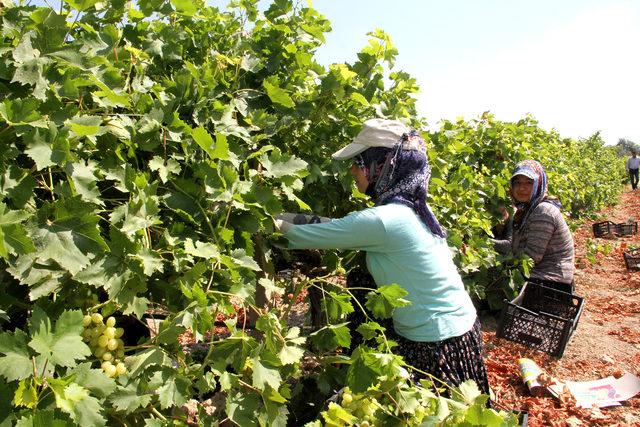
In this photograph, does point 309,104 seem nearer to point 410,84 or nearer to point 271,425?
point 410,84

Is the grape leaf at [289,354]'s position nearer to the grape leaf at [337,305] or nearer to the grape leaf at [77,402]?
the grape leaf at [337,305]

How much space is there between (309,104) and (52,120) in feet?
4.80

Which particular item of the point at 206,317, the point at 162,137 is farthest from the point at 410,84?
the point at 206,317

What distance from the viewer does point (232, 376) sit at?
1.72 m

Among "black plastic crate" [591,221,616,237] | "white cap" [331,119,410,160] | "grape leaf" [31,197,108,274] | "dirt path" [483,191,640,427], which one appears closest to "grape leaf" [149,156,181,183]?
"grape leaf" [31,197,108,274]

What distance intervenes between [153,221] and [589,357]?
5.08 meters

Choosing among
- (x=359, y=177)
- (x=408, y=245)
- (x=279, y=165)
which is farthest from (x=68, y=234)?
(x=359, y=177)

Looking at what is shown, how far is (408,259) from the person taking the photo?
8.63 ft

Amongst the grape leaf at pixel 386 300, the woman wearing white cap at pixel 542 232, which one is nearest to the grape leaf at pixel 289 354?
the grape leaf at pixel 386 300

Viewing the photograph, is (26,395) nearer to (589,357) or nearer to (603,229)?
(589,357)

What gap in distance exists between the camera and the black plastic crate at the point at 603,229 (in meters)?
13.4

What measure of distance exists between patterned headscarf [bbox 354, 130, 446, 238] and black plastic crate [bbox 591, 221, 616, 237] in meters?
12.3

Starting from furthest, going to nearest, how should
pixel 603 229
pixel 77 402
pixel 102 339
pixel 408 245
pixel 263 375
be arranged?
pixel 603 229 < pixel 408 245 < pixel 263 375 < pixel 102 339 < pixel 77 402

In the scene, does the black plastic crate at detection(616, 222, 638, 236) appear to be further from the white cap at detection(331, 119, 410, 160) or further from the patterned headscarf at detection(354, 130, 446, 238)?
the white cap at detection(331, 119, 410, 160)
